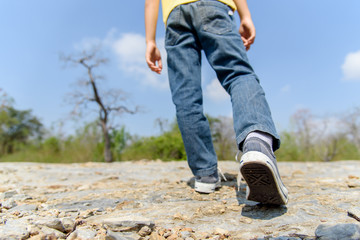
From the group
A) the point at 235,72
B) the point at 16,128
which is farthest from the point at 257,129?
the point at 16,128

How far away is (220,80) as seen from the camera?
3.78 ft

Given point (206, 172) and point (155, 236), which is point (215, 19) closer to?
point (206, 172)

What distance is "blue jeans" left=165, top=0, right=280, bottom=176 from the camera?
954 mm

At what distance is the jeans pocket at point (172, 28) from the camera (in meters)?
1.27

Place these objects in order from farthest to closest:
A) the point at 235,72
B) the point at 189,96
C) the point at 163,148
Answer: the point at 163,148, the point at 189,96, the point at 235,72

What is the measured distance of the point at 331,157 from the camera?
907 cm

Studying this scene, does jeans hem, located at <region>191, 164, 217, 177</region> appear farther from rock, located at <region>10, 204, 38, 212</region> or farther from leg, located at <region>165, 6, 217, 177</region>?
rock, located at <region>10, 204, 38, 212</region>

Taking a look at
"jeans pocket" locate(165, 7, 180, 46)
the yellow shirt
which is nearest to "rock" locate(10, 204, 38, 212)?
"jeans pocket" locate(165, 7, 180, 46)

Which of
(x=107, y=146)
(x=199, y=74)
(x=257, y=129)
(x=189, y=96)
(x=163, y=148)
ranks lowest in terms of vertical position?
(x=107, y=146)

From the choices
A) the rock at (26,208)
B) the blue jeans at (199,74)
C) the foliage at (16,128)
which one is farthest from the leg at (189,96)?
the foliage at (16,128)

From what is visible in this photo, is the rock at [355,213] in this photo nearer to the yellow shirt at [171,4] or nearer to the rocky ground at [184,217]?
the rocky ground at [184,217]

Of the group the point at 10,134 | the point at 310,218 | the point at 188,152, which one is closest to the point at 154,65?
the point at 188,152

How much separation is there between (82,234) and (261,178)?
0.60 m

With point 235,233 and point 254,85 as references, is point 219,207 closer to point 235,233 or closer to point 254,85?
point 235,233
